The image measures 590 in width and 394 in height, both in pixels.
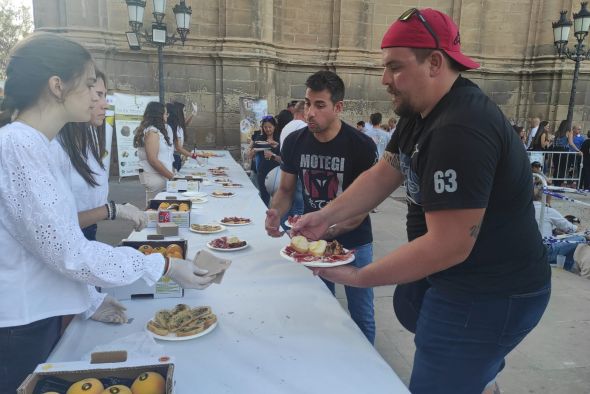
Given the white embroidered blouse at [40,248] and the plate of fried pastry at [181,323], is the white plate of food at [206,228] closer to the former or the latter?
the plate of fried pastry at [181,323]

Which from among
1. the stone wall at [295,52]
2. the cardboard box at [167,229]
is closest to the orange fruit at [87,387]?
the cardboard box at [167,229]

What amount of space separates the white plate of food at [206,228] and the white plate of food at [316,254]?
1.24 meters

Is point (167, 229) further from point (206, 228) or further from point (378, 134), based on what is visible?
point (378, 134)

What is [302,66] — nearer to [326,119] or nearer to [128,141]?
[128,141]

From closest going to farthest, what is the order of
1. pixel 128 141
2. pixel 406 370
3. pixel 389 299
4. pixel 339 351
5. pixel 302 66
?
pixel 339 351
pixel 406 370
pixel 389 299
pixel 128 141
pixel 302 66

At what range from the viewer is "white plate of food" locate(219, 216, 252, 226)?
3316 millimetres

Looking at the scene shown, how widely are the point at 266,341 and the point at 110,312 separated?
65 cm

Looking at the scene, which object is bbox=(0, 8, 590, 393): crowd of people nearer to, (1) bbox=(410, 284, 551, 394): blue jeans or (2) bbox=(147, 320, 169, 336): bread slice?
(1) bbox=(410, 284, 551, 394): blue jeans

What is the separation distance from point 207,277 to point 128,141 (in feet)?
30.9

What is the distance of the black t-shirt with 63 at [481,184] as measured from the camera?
4.15 feet

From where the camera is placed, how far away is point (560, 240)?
533cm

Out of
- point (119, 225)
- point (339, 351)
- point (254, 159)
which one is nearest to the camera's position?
point (339, 351)

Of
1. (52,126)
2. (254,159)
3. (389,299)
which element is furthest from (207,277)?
(254,159)

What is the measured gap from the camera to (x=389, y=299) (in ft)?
13.9
